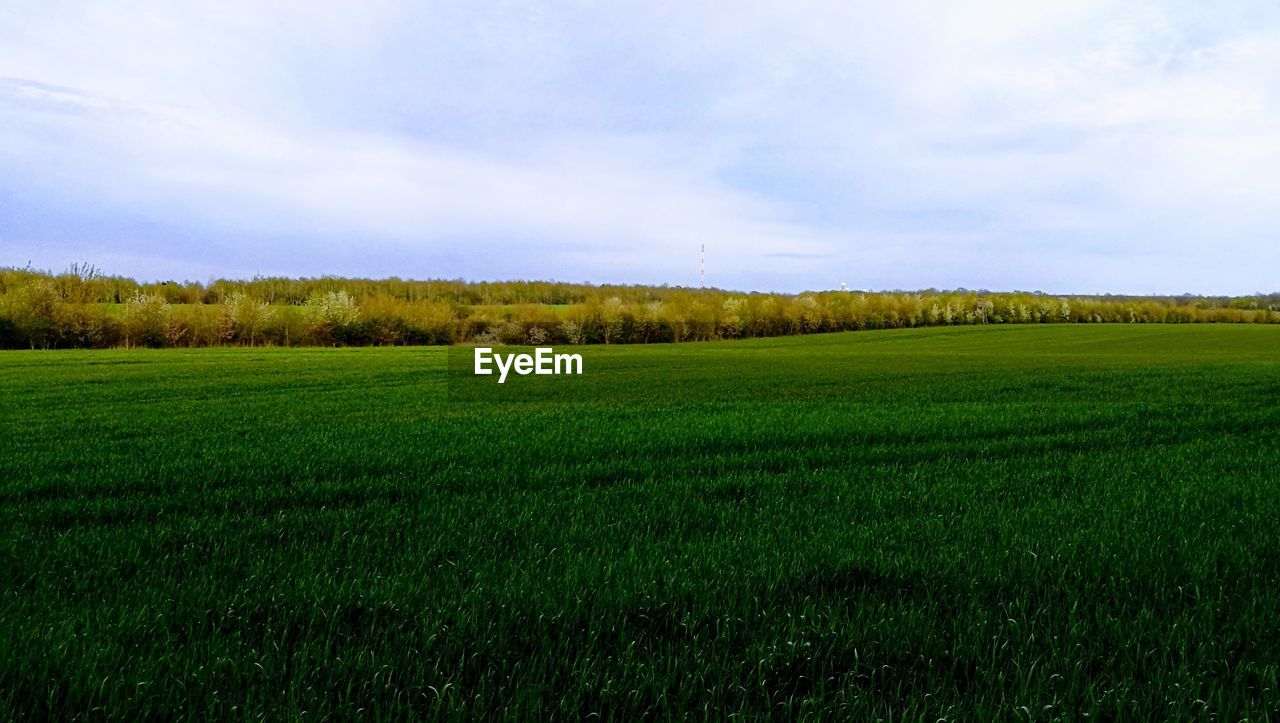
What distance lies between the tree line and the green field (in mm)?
71936

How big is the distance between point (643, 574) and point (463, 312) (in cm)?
9620

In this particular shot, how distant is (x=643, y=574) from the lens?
476 cm

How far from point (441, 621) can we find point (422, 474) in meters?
4.96

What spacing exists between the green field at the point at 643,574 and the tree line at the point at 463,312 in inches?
2832

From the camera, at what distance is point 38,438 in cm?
1241

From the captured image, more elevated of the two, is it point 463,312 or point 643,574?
point 463,312

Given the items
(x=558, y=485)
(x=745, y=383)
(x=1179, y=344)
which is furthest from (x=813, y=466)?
(x=1179, y=344)

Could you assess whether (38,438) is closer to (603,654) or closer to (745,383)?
(603,654)

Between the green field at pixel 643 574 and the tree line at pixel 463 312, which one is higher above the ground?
the tree line at pixel 463 312

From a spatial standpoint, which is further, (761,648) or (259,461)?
(259,461)

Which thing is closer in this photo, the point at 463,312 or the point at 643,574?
the point at 643,574

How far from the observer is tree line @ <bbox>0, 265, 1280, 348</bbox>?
70625mm

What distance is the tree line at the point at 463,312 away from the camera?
70625 mm

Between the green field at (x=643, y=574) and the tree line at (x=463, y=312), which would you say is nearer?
the green field at (x=643, y=574)
